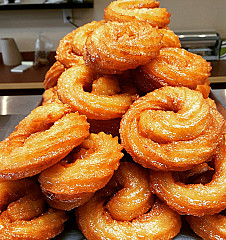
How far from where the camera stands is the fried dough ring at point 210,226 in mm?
1162

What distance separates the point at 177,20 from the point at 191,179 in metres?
4.89

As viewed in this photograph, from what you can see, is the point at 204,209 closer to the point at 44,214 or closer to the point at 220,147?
the point at 220,147

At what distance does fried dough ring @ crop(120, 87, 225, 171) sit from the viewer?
1.13 meters

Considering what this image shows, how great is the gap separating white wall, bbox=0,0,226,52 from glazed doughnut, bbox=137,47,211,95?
4.40 m

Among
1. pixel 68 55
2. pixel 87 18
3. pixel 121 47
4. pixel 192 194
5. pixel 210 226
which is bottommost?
pixel 210 226

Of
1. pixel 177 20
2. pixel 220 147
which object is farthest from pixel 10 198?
pixel 177 20

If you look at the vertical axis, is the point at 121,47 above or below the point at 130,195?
above

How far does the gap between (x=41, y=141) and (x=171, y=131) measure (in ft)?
1.68

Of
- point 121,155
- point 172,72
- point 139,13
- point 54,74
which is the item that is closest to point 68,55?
point 54,74

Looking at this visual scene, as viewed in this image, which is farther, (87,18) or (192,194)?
(87,18)

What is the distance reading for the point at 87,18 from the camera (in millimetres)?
5660

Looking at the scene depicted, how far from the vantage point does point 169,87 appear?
1318 millimetres

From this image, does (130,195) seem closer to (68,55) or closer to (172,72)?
(172,72)

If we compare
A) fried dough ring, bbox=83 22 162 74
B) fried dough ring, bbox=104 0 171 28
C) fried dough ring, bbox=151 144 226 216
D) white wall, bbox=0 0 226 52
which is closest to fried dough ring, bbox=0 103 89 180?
fried dough ring, bbox=83 22 162 74
